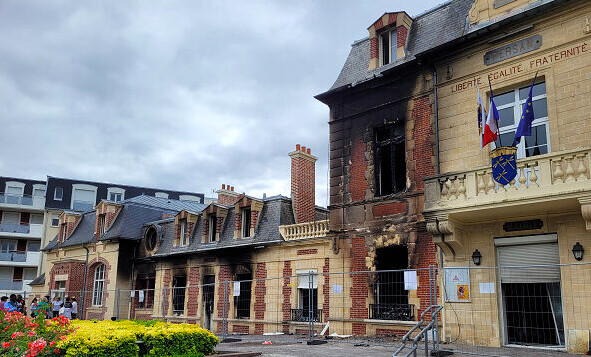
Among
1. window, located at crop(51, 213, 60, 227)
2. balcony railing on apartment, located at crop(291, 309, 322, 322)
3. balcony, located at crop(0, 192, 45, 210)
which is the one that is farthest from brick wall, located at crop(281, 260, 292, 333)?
balcony, located at crop(0, 192, 45, 210)

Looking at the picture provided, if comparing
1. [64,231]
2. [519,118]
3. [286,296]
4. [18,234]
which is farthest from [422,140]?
[18,234]

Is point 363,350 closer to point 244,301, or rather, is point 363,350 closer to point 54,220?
point 244,301

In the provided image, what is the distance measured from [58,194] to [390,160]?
3908 cm

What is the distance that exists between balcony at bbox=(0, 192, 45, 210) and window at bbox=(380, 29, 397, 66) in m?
40.2

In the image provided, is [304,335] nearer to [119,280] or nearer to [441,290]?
[441,290]

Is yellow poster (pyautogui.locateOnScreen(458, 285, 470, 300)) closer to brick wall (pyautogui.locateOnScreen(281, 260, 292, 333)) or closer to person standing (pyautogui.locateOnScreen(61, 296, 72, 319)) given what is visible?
brick wall (pyautogui.locateOnScreen(281, 260, 292, 333))

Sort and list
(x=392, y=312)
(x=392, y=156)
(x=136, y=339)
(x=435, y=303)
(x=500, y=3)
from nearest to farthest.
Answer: (x=136, y=339)
(x=435, y=303)
(x=500, y=3)
(x=392, y=312)
(x=392, y=156)

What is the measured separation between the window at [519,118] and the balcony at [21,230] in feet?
147

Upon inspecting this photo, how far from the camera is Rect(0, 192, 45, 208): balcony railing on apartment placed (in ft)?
153

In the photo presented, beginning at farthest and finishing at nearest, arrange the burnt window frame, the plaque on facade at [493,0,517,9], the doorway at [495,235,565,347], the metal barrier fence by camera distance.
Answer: the burnt window frame < the plaque on facade at [493,0,517,9] < the doorway at [495,235,565,347] < the metal barrier fence

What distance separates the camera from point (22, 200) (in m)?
47.2

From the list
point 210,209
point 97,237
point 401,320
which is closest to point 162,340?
point 401,320

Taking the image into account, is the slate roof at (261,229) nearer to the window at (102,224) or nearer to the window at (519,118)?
the window at (102,224)

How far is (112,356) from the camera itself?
9.41 m
